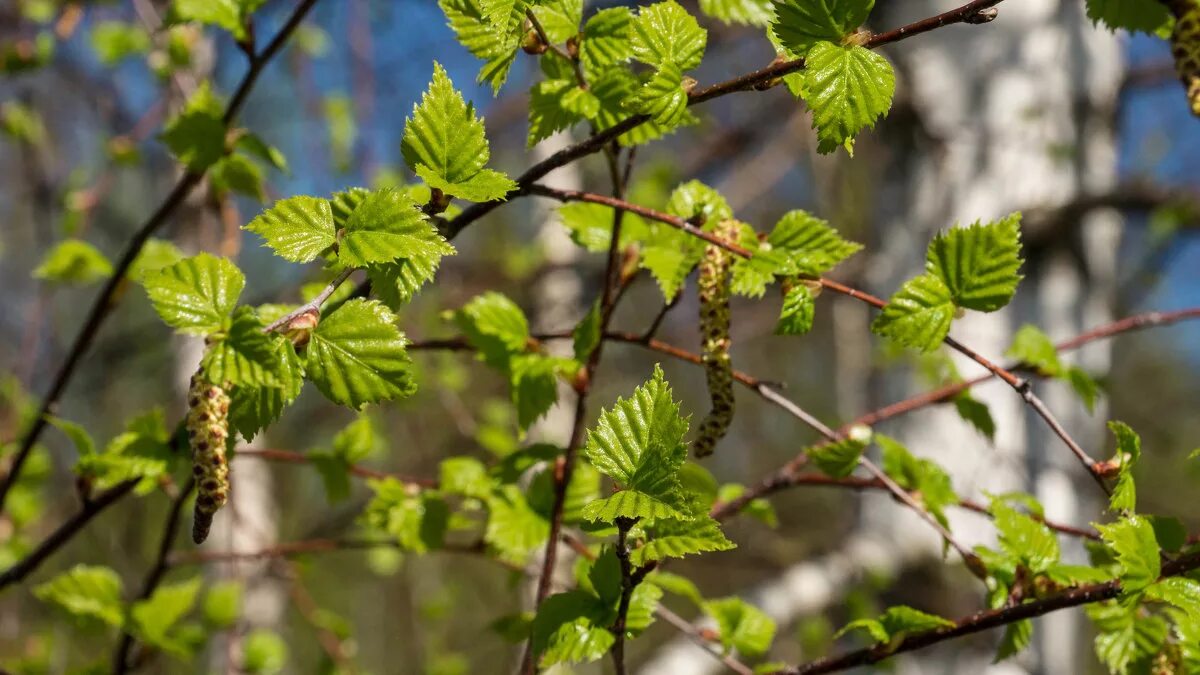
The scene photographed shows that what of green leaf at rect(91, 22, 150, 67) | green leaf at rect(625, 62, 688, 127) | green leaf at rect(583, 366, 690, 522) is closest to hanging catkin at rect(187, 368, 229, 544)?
green leaf at rect(583, 366, 690, 522)

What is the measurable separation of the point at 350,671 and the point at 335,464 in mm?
884

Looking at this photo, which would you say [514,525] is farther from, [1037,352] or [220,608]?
[220,608]

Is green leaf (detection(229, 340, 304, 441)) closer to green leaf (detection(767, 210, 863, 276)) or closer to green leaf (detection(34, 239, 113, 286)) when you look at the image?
green leaf (detection(767, 210, 863, 276))

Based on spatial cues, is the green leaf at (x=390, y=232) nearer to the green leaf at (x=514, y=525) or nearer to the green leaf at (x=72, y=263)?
the green leaf at (x=514, y=525)

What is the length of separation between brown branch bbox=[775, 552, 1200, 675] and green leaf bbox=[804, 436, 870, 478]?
0.63 ft

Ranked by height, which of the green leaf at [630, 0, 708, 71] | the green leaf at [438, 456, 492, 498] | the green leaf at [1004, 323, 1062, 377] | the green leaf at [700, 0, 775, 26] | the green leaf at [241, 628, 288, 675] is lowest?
the green leaf at [241, 628, 288, 675]

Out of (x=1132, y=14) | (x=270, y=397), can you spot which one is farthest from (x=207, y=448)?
(x=1132, y=14)

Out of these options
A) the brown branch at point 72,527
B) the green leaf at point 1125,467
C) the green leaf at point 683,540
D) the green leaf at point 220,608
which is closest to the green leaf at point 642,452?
the green leaf at point 683,540

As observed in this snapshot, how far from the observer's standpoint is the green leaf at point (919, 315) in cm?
68

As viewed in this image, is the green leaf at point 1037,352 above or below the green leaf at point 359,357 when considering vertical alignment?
above

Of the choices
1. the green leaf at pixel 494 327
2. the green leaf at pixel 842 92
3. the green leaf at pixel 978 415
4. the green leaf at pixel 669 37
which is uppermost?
the green leaf at pixel 669 37

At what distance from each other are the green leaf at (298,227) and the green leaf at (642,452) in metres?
0.23

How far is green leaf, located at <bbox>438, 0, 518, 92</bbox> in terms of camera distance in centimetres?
63

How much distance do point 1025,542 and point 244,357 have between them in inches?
27.2
